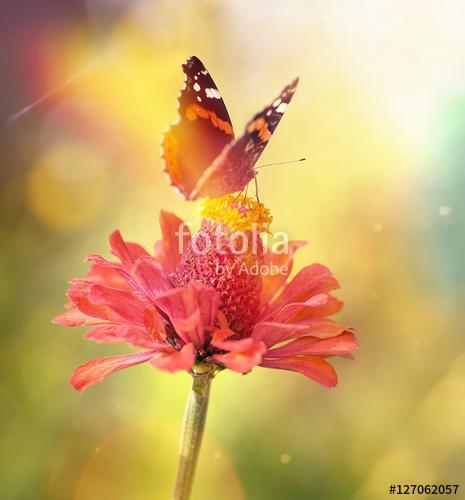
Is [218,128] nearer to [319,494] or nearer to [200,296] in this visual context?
[200,296]

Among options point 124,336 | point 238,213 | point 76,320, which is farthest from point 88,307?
point 238,213

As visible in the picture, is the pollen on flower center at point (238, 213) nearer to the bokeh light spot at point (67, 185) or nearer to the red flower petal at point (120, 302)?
the red flower petal at point (120, 302)

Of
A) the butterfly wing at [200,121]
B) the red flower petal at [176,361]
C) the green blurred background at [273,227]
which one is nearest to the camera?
the red flower petal at [176,361]

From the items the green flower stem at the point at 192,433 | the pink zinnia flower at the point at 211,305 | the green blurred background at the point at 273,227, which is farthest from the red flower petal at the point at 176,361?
the green blurred background at the point at 273,227

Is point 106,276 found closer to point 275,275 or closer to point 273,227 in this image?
point 275,275

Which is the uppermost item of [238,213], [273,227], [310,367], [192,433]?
[273,227]
